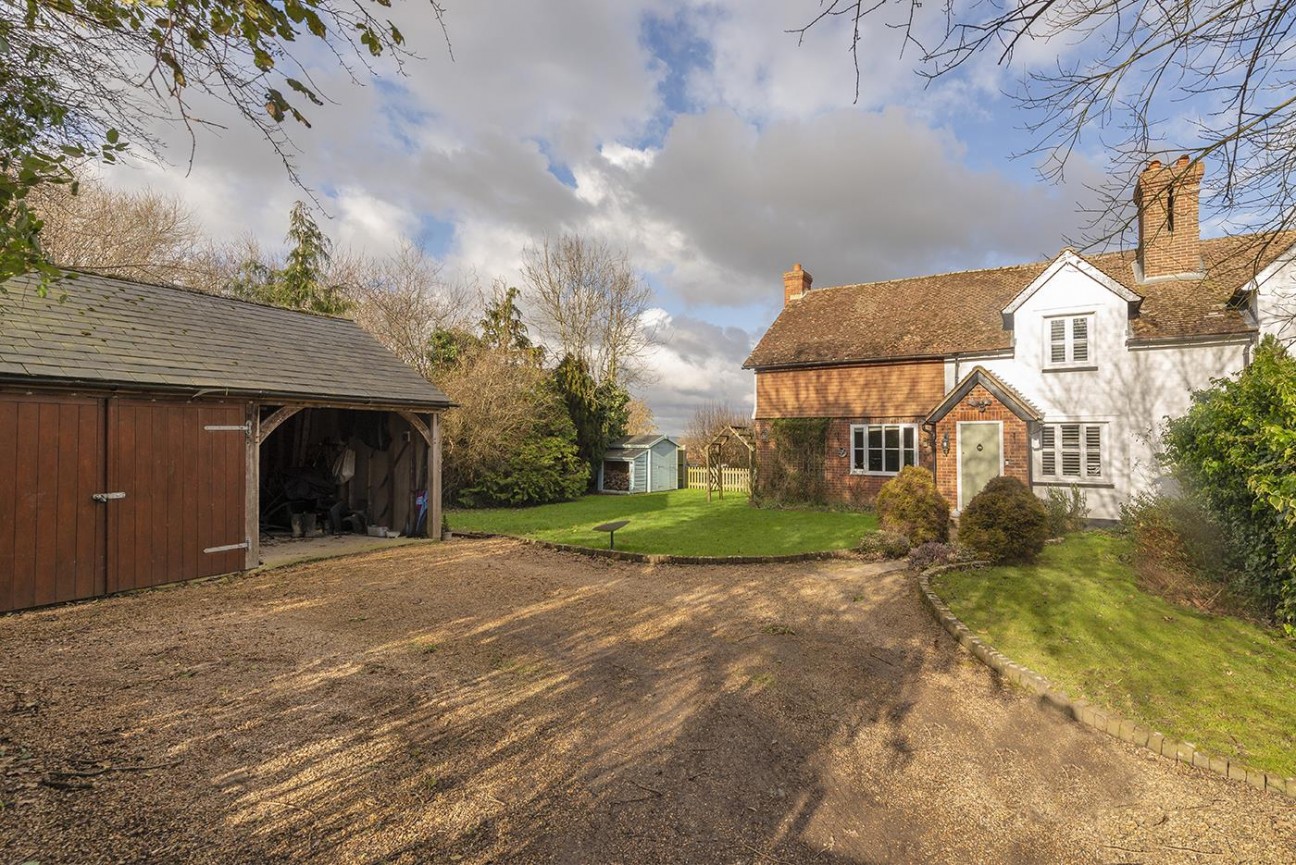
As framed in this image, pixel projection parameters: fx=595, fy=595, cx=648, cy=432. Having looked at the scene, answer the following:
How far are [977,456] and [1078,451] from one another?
240 cm

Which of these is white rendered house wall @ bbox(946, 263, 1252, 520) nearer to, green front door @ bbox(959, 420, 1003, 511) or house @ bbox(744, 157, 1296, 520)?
house @ bbox(744, 157, 1296, 520)

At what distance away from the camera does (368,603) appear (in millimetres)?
8055

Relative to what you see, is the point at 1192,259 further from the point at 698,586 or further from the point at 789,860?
the point at 789,860

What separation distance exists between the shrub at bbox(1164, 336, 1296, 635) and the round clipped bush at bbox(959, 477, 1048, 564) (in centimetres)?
208

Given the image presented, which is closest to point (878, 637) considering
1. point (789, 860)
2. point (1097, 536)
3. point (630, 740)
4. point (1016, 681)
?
point (1016, 681)

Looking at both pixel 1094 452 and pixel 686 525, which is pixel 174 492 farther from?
pixel 1094 452

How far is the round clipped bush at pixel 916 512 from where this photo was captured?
11156mm

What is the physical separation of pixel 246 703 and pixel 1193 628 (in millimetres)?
9796

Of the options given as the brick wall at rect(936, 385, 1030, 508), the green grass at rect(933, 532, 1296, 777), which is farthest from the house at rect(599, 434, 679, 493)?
the green grass at rect(933, 532, 1296, 777)

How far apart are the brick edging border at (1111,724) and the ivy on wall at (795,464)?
42.6 feet

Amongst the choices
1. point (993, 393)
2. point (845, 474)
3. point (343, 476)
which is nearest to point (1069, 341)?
point (993, 393)

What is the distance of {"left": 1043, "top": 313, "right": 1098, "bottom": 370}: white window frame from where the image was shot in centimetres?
1556

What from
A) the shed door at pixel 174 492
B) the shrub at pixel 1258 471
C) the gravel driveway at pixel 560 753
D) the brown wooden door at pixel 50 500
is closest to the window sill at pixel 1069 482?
the shrub at pixel 1258 471

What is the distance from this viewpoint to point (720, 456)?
25.2 m
